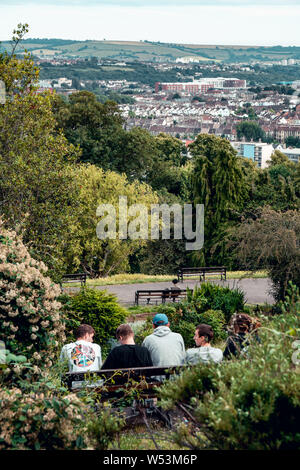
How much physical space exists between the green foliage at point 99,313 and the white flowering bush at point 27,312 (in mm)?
4456

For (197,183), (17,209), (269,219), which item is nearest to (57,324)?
(17,209)

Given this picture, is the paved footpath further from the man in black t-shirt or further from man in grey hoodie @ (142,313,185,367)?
the man in black t-shirt

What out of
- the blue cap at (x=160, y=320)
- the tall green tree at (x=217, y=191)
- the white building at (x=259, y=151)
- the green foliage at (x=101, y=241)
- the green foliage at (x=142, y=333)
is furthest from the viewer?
the white building at (x=259, y=151)

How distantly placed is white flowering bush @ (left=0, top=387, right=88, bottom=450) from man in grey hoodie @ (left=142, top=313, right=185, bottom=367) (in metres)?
2.29

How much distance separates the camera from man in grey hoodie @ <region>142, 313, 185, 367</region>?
252 inches

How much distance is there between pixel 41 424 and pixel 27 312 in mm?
1709

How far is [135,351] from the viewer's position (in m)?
6.30

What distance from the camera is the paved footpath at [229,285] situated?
58.2ft

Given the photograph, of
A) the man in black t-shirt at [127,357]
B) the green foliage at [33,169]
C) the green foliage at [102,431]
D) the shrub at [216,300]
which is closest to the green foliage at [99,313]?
the green foliage at [33,169]

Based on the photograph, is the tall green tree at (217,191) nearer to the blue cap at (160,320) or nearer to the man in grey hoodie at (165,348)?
the blue cap at (160,320)

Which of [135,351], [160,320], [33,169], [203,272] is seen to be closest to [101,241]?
[203,272]

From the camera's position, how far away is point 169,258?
33.4 m

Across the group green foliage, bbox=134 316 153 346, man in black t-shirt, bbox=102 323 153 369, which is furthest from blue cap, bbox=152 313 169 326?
green foliage, bbox=134 316 153 346

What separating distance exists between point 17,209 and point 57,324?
6.73m
